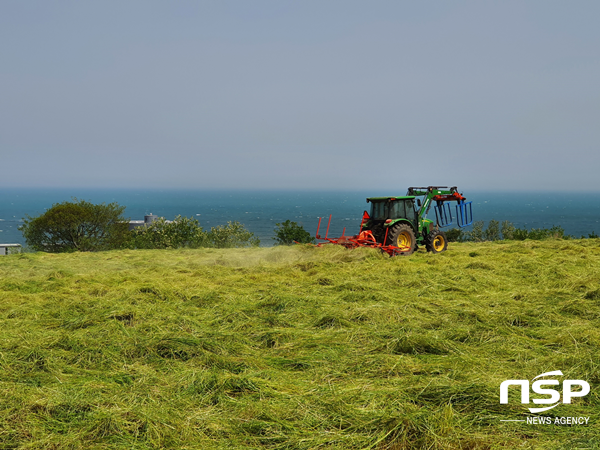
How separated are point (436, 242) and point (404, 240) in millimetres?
1399

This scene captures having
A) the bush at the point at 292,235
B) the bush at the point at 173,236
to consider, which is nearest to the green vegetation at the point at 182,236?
the bush at the point at 173,236

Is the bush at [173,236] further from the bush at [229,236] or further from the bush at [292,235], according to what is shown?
the bush at [292,235]

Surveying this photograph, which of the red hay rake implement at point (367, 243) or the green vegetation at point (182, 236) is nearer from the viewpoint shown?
the red hay rake implement at point (367, 243)

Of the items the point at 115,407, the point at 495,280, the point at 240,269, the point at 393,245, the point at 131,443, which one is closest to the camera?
the point at 131,443

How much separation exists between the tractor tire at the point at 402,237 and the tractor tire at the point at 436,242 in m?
0.55

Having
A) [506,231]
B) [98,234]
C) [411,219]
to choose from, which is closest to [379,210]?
[411,219]

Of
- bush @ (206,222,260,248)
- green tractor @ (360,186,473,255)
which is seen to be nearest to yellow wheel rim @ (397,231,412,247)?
green tractor @ (360,186,473,255)

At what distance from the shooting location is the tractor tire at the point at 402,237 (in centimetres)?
1272

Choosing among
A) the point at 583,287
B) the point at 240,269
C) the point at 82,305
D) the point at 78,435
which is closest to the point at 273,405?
the point at 78,435

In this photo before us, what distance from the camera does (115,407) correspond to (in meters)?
3.49

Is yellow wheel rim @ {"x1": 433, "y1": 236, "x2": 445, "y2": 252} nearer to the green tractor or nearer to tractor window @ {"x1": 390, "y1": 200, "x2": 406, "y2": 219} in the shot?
the green tractor

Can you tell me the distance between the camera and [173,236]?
2377cm

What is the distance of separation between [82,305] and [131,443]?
4086mm

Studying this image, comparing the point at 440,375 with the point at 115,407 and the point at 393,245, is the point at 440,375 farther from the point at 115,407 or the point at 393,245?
the point at 393,245
